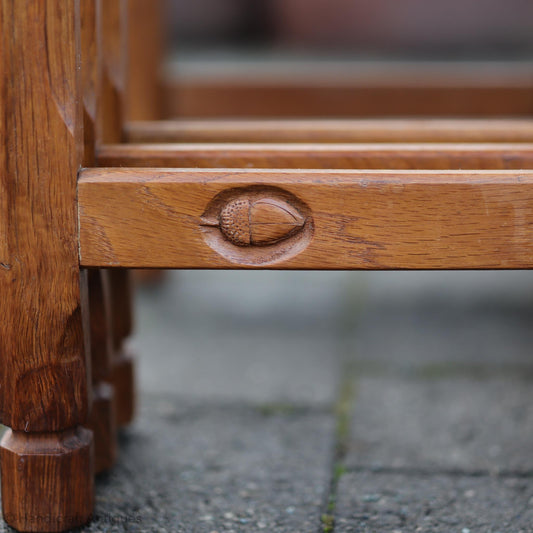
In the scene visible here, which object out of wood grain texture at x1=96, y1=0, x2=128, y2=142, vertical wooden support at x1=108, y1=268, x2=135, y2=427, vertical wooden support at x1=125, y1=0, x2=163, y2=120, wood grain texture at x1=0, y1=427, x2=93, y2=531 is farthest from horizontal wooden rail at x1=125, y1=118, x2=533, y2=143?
vertical wooden support at x1=125, y1=0, x2=163, y2=120

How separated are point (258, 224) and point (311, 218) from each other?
47 millimetres

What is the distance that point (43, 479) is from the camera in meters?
0.75

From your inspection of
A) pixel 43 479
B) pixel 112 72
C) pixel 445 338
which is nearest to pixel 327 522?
pixel 43 479

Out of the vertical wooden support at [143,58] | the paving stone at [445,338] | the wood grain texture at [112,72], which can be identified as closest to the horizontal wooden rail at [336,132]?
the wood grain texture at [112,72]

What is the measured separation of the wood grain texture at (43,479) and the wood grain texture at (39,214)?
0.02m

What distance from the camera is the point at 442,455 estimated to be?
3.33 ft

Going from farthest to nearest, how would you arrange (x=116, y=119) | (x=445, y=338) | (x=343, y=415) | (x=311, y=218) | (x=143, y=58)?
1. (x=143, y=58)
2. (x=445, y=338)
3. (x=343, y=415)
4. (x=116, y=119)
5. (x=311, y=218)

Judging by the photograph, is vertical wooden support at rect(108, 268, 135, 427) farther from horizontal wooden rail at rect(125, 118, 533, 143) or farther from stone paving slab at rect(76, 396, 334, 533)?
horizontal wooden rail at rect(125, 118, 533, 143)

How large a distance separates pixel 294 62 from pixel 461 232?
16.7 ft

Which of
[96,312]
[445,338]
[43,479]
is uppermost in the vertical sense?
[96,312]

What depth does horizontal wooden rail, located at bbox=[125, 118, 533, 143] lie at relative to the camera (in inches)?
36.1

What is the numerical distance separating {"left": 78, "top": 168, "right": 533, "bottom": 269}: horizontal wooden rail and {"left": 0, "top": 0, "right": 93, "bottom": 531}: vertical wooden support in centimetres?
3

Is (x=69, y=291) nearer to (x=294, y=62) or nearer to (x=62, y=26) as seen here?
(x=62, y=26)

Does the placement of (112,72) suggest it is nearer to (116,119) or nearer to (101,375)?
(116,119)
